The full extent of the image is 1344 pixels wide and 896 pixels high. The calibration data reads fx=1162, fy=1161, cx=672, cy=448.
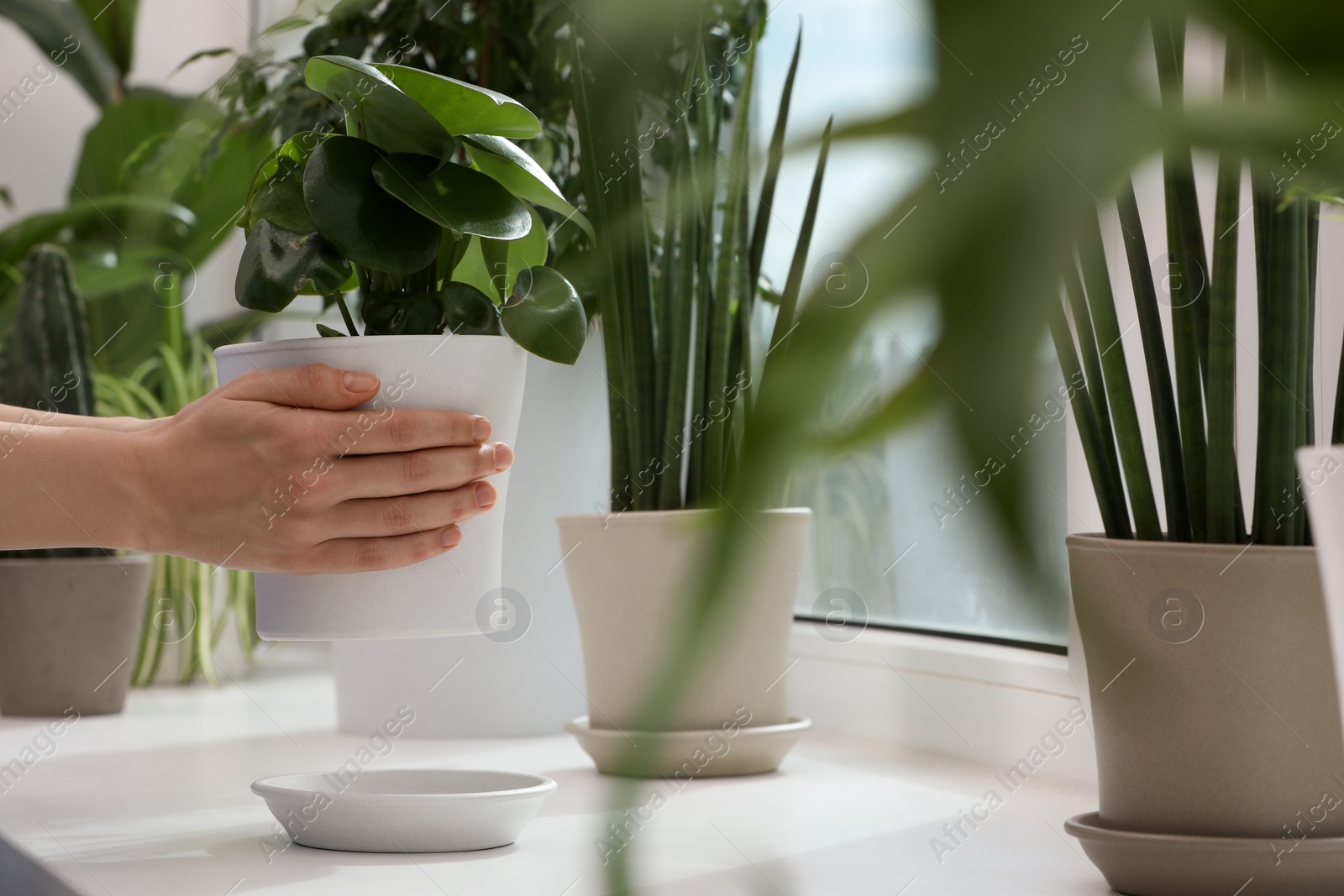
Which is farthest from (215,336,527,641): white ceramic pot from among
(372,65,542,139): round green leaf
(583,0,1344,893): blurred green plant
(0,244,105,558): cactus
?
(0,244,105,558): cactus

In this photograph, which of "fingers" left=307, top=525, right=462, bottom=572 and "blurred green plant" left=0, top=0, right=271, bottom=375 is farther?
"blurred green plant" left=0, top=0, right=271, bottom=375

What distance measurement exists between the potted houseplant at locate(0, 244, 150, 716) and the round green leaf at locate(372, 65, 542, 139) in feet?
2.43

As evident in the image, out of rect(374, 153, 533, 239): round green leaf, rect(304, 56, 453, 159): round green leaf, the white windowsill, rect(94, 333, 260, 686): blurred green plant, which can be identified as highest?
rect(304, 56, 453, 159): round green leaf

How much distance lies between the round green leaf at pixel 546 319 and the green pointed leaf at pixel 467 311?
15mm

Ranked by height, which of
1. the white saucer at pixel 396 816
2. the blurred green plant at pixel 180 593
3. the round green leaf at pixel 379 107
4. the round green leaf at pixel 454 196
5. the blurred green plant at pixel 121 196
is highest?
the blurred green plant at pixel 121 196

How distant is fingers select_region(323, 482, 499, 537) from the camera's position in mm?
572

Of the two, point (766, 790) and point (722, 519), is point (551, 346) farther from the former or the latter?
point (722, 519)

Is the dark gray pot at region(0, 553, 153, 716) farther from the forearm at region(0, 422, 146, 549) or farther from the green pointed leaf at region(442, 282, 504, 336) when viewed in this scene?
the green pointed leaf at region(442, 282, 504, 336)

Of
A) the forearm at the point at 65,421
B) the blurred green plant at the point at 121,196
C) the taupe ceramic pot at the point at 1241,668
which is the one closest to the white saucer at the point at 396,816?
the forearm at the point at 65,421

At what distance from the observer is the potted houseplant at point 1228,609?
1.41 feet

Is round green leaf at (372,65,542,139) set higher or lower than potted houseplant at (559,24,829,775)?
higher

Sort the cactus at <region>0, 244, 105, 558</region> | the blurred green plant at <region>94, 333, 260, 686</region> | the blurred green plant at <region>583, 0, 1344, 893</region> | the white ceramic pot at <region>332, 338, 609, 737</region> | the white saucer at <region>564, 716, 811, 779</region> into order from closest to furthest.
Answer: the blurred green plant at <region>583, 0, 1344, 893</region> < the white saucer at <region>564, 716, 811, 779</region> < the white ceramic pot at <region>332, 338, 609, 737</region> < the cactus at <region>0, 244, 105, 558</region> < the blurred green plant at <region>94, 333, 260, 686</region>

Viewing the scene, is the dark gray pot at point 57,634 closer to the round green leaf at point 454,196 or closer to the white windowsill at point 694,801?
the white windowsill at point 694,801

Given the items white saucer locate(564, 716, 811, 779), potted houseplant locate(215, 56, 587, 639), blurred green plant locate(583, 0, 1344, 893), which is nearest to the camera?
blurred green plant locate(583, 0, 1344, 893)
